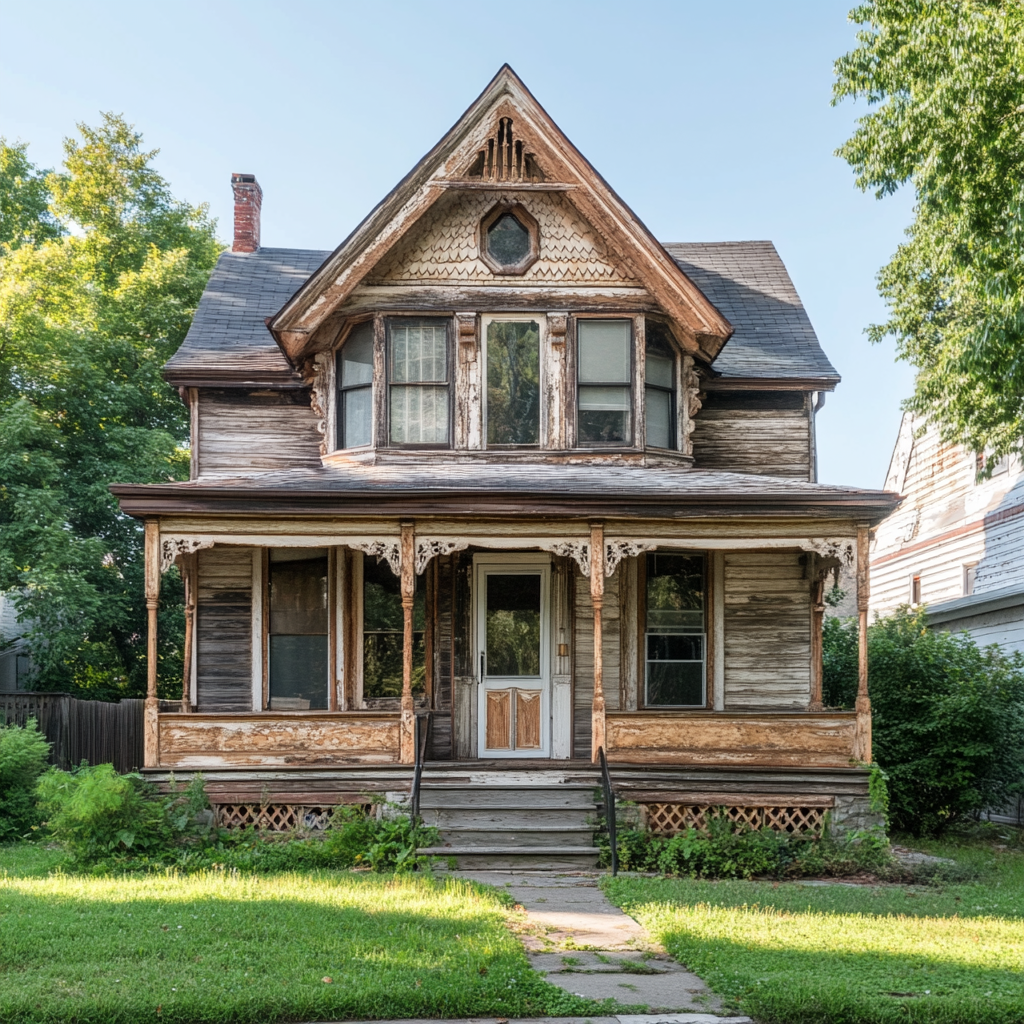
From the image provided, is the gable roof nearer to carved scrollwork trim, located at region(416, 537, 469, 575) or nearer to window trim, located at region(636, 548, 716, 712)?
Answer: window trim, located at region(636, 548, 716, 712)

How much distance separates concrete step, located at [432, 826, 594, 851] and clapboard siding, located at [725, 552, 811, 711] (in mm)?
3535

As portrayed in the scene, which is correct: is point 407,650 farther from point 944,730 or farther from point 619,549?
point 944,730

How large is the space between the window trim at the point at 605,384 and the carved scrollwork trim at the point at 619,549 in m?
2.01

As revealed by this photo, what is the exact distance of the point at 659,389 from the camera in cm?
1516

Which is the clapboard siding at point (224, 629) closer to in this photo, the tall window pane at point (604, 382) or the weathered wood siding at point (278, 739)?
the weathered wood siding at point (278, 739)

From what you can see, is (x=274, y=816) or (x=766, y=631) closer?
(x=274, y=816)

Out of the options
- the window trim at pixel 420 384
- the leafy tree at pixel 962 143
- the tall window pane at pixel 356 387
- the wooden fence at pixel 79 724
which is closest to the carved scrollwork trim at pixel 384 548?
the window trim at pixel 420 384

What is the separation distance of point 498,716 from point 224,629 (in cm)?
377

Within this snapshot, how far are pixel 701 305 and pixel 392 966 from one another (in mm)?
9667

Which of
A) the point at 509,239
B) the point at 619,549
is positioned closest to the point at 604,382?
the point at 509,239

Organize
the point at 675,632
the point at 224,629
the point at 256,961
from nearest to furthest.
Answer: the point at 256,961
the point at 224,629
the point at 675,632

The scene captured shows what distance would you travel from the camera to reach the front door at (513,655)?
47.0 ft

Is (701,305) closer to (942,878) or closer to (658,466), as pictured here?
(658,466)

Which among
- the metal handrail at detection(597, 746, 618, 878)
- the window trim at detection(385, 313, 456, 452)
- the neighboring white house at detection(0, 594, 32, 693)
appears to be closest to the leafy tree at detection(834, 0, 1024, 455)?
the window trim at detection(385, 313, 456, 452)
